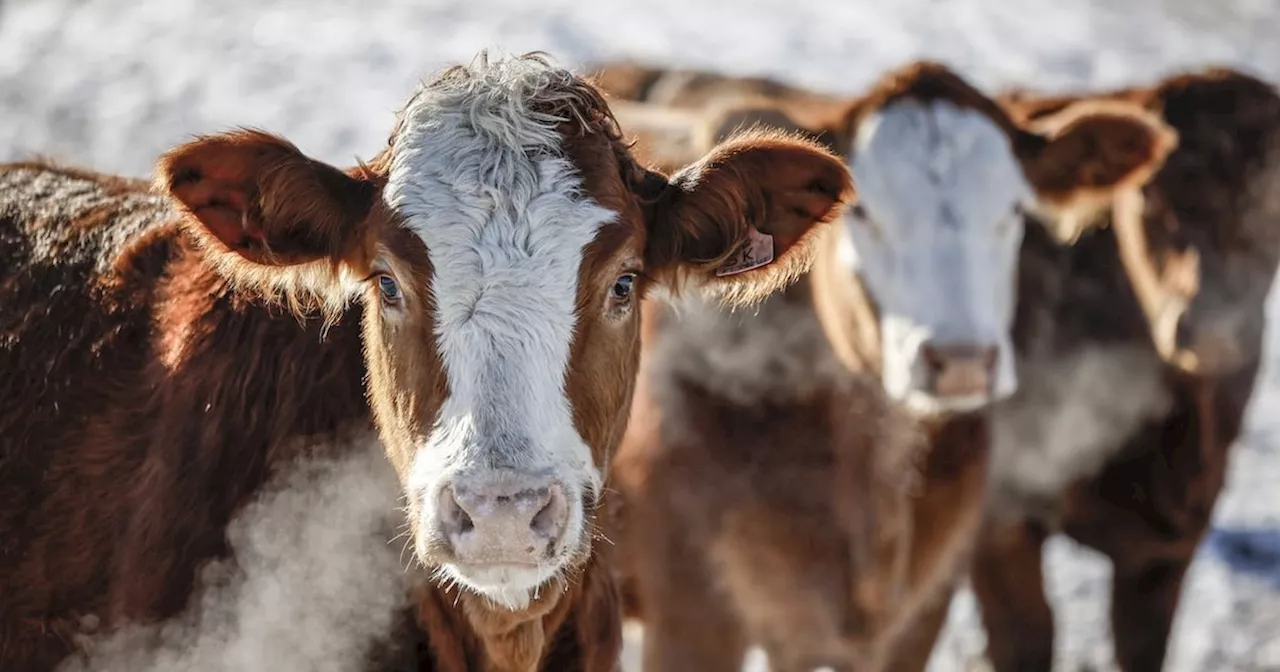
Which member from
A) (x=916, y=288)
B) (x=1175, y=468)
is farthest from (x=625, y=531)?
(x=1175, y=468)

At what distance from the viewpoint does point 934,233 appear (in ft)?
15.5

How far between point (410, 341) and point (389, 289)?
114 millimetres

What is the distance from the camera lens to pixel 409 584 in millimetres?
3285

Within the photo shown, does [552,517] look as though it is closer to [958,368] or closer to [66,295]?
[66,295]

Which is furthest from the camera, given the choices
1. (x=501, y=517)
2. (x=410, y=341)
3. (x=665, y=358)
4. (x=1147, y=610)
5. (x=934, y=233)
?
(x=1147, y=610)

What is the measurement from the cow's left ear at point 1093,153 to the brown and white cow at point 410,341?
1965 mm

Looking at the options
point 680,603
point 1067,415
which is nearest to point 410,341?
point 680,603

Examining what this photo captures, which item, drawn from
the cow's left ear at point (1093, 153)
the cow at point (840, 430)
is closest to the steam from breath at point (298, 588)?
the cow at point (840, 430)

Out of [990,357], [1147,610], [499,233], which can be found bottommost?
[1147,610]

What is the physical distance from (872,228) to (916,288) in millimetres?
283

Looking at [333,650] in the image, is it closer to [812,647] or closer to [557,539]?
[557,539]

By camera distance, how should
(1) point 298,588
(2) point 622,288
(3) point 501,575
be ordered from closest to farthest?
(3) point 501,575 < (2) point 622,288 < (1) point 298,588

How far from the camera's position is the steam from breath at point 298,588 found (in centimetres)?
318

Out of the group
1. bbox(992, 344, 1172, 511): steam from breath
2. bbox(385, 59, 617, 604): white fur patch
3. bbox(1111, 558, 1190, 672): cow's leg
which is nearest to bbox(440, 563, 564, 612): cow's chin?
bbox(385, 59, 617, 604): white fur patch
